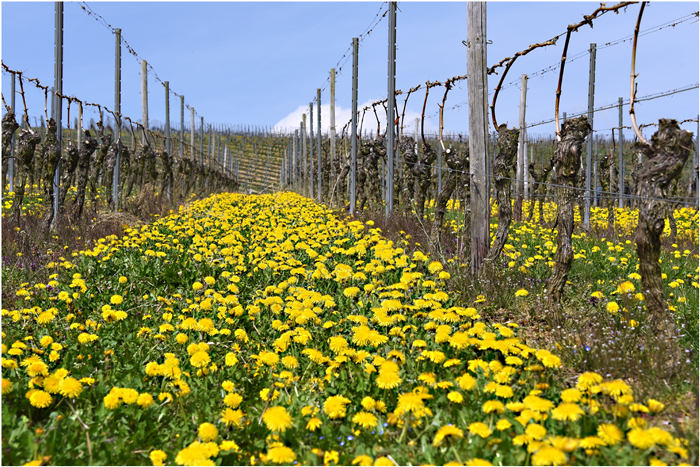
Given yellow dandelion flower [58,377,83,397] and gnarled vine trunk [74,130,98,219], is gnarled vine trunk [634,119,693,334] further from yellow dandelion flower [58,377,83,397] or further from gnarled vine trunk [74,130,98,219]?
gnarled vine trunk [74,130,98,219]

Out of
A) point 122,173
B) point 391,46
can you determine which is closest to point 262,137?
point 122,173

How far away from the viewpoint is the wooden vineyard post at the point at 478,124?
614 cm

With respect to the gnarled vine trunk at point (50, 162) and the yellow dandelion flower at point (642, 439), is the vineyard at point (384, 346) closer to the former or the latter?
the yellow dandelion flower at point (642, 439)

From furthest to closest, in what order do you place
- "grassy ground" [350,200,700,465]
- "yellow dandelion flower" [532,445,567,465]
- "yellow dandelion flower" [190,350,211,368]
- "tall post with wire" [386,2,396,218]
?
"tall post with wire" [386,2,396,218], "grassy ground" [350,200,700,465], "yellow dandelion flower" [190,350,211,368], "yellow dandelion flower" [532,445,567,465]

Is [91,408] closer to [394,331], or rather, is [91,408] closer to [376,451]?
[376,451]

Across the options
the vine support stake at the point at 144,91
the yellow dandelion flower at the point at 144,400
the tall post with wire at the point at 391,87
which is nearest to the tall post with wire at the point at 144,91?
the vine support stake at the point at 144,91

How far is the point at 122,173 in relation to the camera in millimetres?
16469

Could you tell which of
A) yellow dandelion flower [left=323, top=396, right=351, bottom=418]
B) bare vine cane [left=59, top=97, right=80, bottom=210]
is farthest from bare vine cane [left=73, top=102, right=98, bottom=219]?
yellow dandelion flower [left=323, top=396, right=351, bottom=418]

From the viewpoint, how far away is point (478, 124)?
622 cm

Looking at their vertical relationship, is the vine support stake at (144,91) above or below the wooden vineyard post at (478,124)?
above

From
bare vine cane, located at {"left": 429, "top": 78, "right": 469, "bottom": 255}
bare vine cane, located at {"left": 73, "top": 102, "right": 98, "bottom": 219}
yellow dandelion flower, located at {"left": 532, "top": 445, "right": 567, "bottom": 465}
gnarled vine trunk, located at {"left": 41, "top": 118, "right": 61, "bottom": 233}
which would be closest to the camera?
yellow dandelion flower, located at {"left": 532, "top": 445, "right": 567, "bottom": 465}

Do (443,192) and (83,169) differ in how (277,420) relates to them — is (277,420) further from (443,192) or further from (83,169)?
(83,169)

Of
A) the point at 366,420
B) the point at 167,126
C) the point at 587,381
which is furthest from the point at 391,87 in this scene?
the point at 167,126

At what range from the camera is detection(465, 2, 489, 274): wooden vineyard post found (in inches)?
242
